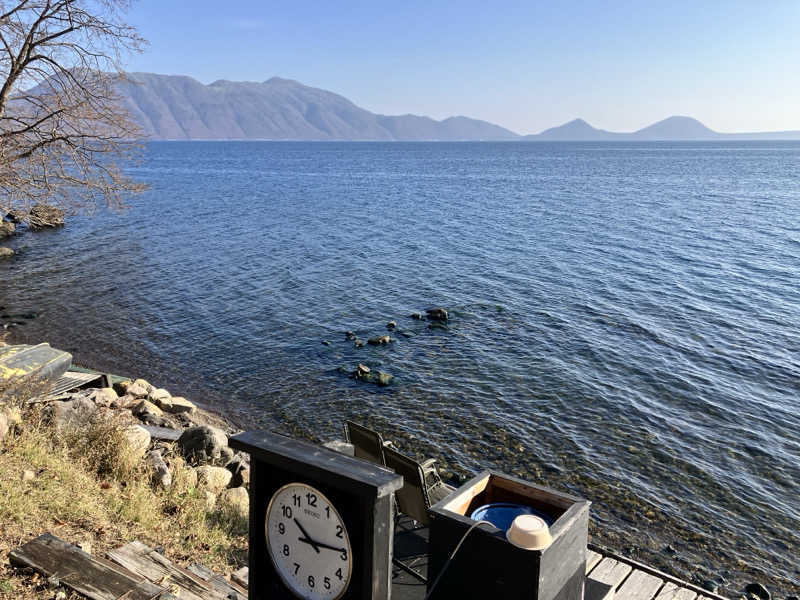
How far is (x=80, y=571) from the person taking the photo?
448 cm

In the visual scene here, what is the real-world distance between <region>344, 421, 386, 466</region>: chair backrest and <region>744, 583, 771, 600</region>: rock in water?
5.85 m

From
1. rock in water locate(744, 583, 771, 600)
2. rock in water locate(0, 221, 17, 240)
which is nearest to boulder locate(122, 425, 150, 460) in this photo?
rock in water locate(744, 583, 771, 600)

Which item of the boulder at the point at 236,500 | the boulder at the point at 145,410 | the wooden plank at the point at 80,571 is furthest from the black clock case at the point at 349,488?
the boulder at the point at 145,410

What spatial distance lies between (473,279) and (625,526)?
18.1m

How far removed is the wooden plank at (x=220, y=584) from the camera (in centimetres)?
506

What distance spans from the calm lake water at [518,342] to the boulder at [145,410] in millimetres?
2179

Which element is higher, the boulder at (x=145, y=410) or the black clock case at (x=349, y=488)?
the black clock case at (x=349, y=488)

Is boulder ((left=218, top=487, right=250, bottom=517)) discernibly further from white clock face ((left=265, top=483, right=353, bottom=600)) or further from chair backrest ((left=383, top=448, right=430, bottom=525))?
white clock face ((left=265, top=483, right=353, bottom=600))

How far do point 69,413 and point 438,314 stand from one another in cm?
1441

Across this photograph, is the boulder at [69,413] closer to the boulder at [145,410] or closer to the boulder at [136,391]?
the boulder at [145,410]

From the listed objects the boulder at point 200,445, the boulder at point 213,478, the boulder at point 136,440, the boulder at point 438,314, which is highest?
the boulder at point 136,440

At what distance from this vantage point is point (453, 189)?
75.1 metres

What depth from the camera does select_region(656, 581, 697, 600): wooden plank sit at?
6.28 metres

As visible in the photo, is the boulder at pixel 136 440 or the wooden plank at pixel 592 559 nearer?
the wooden plank at pixel 592 559
